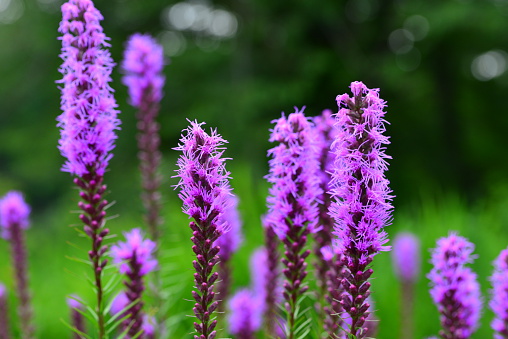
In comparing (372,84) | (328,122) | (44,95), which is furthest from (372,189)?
(44,95)

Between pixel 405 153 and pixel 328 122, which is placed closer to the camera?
pixel 328 122

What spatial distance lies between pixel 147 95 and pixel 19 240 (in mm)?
1258

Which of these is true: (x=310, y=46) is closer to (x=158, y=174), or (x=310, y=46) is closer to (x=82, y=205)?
(x=158, y=174)

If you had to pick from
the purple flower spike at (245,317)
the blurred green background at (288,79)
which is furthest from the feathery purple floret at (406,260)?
the blurred green background at (288,79)

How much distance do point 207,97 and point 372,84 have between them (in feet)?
16.8

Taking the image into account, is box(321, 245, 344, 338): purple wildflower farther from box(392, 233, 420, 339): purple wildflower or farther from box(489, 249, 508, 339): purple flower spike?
box(392, 233, 420, 339): purple wildflower

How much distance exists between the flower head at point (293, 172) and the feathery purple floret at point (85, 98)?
26.6 inches

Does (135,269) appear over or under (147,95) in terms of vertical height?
under

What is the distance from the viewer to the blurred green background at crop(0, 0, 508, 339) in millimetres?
16641

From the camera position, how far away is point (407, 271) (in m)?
4.88

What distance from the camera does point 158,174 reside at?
13.3 ft

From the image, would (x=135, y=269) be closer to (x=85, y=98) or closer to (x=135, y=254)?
(x=135, y=254)

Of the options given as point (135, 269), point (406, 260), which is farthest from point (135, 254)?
point (406, 260)

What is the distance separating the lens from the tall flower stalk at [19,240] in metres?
3.63
